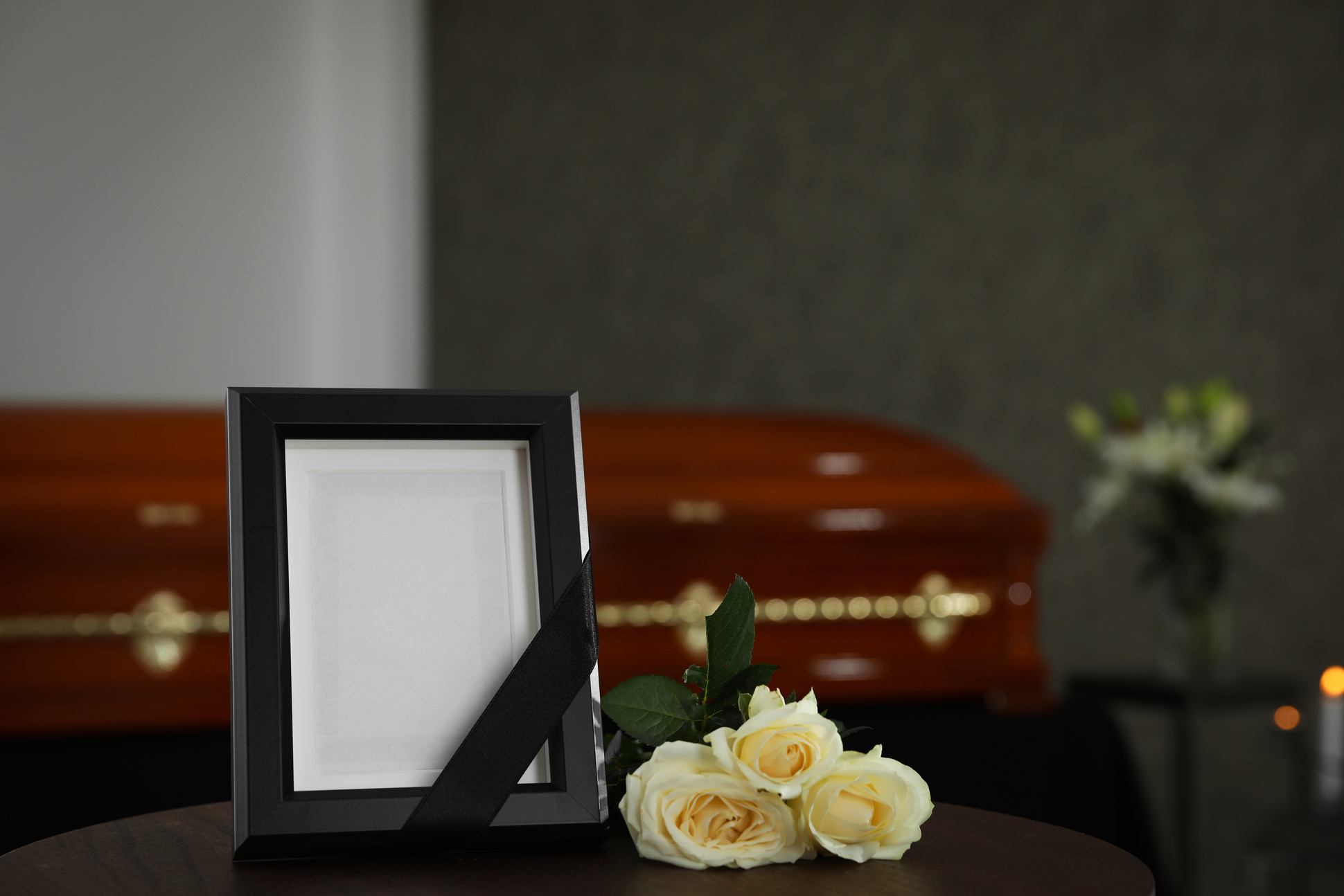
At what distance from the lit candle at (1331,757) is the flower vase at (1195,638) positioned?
0.93 feet

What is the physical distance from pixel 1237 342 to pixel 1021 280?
0.69 meters

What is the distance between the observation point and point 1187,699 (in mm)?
2582

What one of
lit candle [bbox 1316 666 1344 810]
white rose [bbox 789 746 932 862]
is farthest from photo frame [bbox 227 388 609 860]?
lit candle [bbox 1316 666 1344 810]

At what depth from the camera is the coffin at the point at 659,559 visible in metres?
1.21

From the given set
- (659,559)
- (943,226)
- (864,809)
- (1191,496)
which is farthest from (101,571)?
(943,226)

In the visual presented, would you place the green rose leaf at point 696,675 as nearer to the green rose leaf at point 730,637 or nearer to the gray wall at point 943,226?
the green rose leaf at point 730,637

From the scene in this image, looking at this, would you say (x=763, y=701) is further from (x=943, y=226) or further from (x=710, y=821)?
(x=943, y=226)

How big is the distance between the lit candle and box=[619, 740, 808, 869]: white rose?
233 centimetres

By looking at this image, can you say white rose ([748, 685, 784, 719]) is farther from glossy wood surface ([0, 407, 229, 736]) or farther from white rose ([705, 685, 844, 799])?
glossy wood surface ([0, 407, 229, 736])

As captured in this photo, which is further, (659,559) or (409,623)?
(659,559)

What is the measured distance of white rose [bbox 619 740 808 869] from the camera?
1.71 feet

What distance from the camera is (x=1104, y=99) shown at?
337cm

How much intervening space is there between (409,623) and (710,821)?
0.56 feet

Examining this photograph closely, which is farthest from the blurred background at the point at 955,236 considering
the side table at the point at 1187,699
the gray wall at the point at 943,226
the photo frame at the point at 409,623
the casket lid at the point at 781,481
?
the photo frame at the point at 409,623
